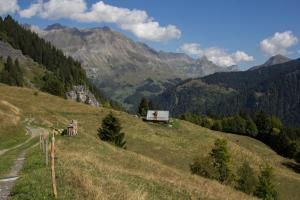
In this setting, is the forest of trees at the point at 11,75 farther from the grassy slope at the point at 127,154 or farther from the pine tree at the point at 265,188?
the pine tree at the point at 265,188

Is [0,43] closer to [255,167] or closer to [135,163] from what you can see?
[255,167]

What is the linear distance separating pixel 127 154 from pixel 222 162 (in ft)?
122

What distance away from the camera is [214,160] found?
3327 inches

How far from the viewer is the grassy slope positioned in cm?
1945

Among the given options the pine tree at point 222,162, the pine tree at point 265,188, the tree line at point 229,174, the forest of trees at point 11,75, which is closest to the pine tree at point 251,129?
the forest of trees at point 11,75

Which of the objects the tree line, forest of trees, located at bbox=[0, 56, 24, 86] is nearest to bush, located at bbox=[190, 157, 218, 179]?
the tree line

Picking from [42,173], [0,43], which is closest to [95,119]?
[42,173]

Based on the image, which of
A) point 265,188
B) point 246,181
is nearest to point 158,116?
point 246,181

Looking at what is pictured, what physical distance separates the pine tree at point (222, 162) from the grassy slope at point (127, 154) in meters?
6.37

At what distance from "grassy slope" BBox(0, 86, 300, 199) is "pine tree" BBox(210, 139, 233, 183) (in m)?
6.37

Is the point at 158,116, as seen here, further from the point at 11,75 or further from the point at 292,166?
the point at 11,75

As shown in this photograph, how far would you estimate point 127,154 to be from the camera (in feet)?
163

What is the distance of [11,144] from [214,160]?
4688 cm

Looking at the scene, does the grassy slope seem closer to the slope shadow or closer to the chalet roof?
the slope shadow
